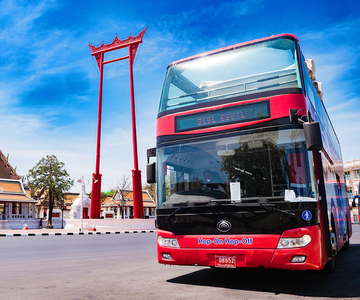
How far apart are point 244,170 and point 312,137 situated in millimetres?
1045

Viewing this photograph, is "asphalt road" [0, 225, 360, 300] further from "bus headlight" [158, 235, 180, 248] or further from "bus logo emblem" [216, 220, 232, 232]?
"bus logo emblem" [216, 220, 232, 232]

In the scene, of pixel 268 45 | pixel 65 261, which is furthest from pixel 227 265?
pixel 65 261

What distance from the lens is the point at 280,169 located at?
17.6 ft

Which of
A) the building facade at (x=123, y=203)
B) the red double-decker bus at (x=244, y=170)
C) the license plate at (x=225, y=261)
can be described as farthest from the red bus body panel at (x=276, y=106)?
the building facade at (x=123, y=203)

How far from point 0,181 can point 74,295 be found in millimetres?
43542

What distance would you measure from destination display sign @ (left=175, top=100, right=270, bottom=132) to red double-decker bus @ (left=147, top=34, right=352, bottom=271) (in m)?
0.02

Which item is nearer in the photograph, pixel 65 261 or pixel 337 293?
pixel 337 293

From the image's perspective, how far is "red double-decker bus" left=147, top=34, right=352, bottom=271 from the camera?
5.20 metres

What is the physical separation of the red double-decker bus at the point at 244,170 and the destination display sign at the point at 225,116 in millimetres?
16

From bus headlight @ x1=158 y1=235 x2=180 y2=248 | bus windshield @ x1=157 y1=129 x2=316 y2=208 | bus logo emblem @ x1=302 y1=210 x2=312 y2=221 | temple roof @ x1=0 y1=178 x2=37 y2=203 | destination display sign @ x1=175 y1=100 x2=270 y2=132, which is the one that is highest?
temple roof @ x1=0 y1=178 x2=37 y2=203

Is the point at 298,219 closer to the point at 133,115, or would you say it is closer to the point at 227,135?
the point at 227,135

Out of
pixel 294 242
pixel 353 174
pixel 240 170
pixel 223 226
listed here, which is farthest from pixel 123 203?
pixel 294 242

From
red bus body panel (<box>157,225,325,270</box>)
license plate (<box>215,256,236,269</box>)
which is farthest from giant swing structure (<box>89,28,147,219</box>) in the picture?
license plate (<box>215,256,236,269</box>)

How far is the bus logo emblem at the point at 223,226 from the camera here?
217 inches
